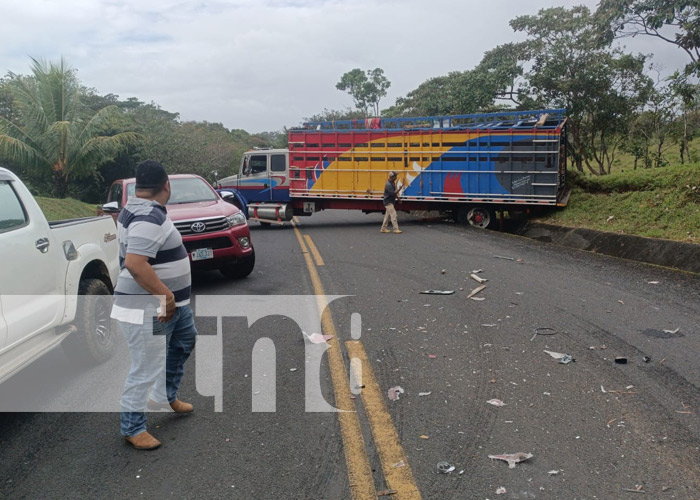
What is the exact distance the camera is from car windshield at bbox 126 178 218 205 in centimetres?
1010

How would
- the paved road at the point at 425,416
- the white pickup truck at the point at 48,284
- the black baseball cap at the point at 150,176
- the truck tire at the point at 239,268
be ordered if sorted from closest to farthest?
the paved road at the point at 425,416 < the black baseball cap at the point at 150,176 < the white pickup truck at the point at 48,284 < the truck tire at the point at 239,268

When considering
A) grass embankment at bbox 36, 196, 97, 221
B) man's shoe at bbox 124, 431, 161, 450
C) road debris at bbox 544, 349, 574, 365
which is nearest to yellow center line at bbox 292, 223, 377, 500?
A: man's shoe at bbox 124, 431, 161, 450

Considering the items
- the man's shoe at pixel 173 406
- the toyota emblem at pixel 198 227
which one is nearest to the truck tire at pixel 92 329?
the man's shoe at pixel 173 406

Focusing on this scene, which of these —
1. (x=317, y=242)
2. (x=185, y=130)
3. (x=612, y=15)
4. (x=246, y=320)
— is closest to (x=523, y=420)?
(x=246, y=320)

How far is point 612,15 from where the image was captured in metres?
14.0

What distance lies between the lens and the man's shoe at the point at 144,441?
3893 millimetres

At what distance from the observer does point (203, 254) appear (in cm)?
905

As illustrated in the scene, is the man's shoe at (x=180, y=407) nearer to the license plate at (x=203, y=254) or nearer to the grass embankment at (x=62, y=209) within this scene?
the license plate at (x=203, y=254)

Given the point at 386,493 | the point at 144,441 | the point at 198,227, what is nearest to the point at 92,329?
the point at 144,441

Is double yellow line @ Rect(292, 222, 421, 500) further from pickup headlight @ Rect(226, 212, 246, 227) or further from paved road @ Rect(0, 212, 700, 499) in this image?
pickup headlight @ Rect(226, 212, 246, 227)

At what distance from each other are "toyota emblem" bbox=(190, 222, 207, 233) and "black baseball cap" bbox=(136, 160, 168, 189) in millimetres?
5173

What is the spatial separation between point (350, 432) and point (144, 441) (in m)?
1.33

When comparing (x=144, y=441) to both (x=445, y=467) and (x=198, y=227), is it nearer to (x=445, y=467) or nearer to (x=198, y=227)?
(x=445, y=467)

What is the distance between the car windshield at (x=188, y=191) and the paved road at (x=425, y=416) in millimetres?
3360
